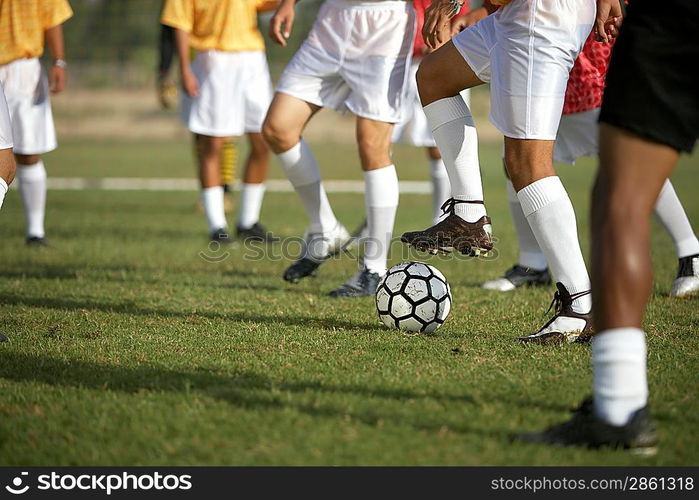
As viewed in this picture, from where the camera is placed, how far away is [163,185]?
46.4 feet

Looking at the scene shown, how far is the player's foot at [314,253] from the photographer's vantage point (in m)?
5.60

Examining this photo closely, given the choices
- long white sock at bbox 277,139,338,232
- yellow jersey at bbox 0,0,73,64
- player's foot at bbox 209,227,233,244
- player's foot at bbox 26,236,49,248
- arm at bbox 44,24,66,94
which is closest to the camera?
long white sock at bbox 277,139,338,232

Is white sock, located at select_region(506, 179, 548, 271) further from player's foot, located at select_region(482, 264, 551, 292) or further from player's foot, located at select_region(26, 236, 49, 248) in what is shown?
player's foot, located at select_region(26, 236, 49, 248)

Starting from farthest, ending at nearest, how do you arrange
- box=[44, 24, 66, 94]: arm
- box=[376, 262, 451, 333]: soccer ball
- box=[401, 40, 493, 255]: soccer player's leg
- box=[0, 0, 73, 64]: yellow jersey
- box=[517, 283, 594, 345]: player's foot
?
box=[44, 24, 66, 94]: arm, box=[0, 0, 73, 64]: yellow jersey, box=[376, 262, 451, 333]: soccer ball, box=[401, 40, 493, 255]: soccer player's leg, box=[517, 283, 594, 345]: player's foot

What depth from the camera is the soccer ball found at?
13.9 feet

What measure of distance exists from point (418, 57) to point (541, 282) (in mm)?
3311

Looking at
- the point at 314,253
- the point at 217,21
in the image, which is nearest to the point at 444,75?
the point at 314,253

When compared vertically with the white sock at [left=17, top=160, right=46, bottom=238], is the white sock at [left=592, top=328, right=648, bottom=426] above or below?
above

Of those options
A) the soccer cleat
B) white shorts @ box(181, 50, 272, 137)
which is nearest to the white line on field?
white shorts @ box(181, 50, 272, 137)

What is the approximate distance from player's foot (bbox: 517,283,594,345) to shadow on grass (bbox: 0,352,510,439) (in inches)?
35.8

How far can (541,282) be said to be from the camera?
576cm

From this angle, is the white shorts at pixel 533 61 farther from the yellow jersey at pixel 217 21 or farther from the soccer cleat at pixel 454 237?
the yellow jersey at pixel 217 21
